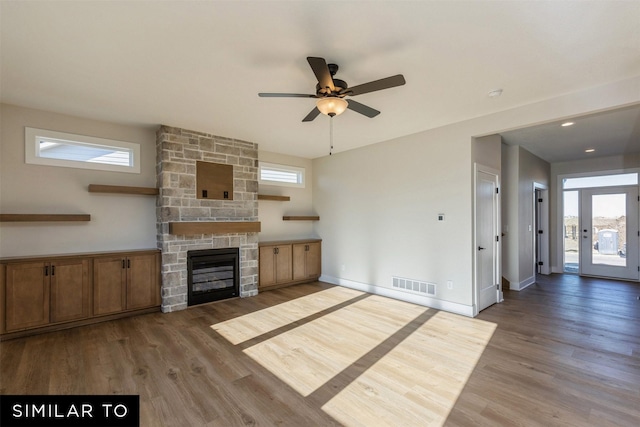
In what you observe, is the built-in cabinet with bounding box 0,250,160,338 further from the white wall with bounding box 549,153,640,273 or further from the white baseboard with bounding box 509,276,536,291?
the white wall with bounding box 549,153,640,273

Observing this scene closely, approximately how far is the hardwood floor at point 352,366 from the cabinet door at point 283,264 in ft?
4.78

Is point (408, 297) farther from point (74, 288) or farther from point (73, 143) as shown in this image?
point (73, 143)

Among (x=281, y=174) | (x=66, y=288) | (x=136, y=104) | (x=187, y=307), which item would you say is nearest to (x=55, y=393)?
(x=66, y=288)

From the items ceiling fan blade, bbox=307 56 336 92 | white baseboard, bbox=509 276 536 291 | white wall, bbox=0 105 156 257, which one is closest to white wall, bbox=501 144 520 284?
white baseboard, bbox=509 276 536 291

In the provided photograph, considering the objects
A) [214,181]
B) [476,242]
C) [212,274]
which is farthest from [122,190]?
[476,242]

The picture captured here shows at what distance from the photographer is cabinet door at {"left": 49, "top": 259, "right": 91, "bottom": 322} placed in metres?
3.61

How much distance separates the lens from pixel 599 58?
2.54 meters

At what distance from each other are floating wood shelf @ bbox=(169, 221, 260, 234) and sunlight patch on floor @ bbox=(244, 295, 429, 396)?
2.08 meters

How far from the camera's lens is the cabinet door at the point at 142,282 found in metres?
4.14

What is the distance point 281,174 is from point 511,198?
15.5ft

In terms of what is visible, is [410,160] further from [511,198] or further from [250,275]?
[250,275]

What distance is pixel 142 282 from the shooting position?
4.24 meters

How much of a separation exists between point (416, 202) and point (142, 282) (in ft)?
14.4

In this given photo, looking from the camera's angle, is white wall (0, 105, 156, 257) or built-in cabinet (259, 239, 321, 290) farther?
built-in cabinet (259, 239, 321, 290)
